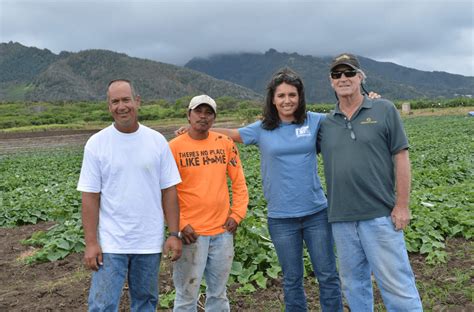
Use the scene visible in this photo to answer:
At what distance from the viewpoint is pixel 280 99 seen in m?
3.82

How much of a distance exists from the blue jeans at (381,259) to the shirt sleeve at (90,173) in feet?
6.08

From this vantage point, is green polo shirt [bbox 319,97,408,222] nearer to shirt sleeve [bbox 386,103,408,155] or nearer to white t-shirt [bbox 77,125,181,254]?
shirt sleeve [bbox 386,103,408,155]

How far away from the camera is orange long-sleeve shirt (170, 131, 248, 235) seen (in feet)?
12.3

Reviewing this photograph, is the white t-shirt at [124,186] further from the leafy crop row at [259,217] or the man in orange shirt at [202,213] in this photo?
the leafy crop row at [259,217]

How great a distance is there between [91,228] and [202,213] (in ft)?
2.92

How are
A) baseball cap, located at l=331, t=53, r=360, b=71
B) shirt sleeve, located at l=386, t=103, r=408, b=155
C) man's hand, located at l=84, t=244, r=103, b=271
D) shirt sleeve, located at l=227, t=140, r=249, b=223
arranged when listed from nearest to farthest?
man's hand, located at l=84, t=244, r=103, b=271, shirt sleeve, located at l=386, t=103, r=408, b=155, baseball cap, located at l=331, t=53, r=360, b=71, shirt sleeve, located at l=227, t=140, r=249, b=223

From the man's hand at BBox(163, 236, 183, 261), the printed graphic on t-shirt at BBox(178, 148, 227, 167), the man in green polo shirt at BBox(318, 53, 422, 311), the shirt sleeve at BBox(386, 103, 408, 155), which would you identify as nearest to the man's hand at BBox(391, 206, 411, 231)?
the man in green polo shirt at BBox(318, 53, 422, 311)

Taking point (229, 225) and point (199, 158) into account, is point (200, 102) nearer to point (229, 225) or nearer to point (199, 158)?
point (199, 158)

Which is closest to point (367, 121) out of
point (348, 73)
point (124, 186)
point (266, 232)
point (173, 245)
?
point (348, 73)

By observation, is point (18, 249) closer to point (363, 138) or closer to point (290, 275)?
point (290, 275)

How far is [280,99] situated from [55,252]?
4.63 metres

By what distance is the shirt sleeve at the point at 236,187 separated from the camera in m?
3.94

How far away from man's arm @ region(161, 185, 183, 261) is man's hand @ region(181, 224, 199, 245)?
0.16 m

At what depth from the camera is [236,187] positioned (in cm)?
406
